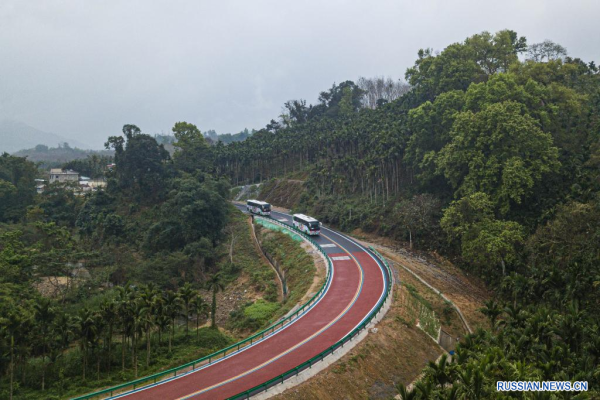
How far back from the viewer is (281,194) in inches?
3674

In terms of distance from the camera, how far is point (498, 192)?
47281mm

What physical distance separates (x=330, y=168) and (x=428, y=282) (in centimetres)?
4528

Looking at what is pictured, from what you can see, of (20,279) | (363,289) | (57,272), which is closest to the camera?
(363,289)

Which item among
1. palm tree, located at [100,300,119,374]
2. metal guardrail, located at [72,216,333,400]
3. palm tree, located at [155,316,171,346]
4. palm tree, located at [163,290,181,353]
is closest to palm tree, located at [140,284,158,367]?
palm tree, located at [155,316,171,346]

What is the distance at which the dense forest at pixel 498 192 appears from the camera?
2423cm

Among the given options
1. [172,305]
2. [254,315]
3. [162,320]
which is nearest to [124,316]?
[162,320]

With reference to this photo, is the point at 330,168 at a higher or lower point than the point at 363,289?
higher

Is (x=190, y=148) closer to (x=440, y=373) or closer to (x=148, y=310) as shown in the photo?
(x=148, y=310)

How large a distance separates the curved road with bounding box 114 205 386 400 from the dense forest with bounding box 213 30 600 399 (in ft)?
30.1

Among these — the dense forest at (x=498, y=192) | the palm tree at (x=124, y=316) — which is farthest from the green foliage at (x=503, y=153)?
the palm tree at (x=124, y=316)

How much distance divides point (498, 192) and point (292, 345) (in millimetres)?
33015

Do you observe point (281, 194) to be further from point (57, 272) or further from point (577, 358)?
point (577, 358)

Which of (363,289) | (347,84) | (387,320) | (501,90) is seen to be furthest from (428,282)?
(347,84)

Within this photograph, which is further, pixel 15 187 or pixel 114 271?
pixel 15 187
